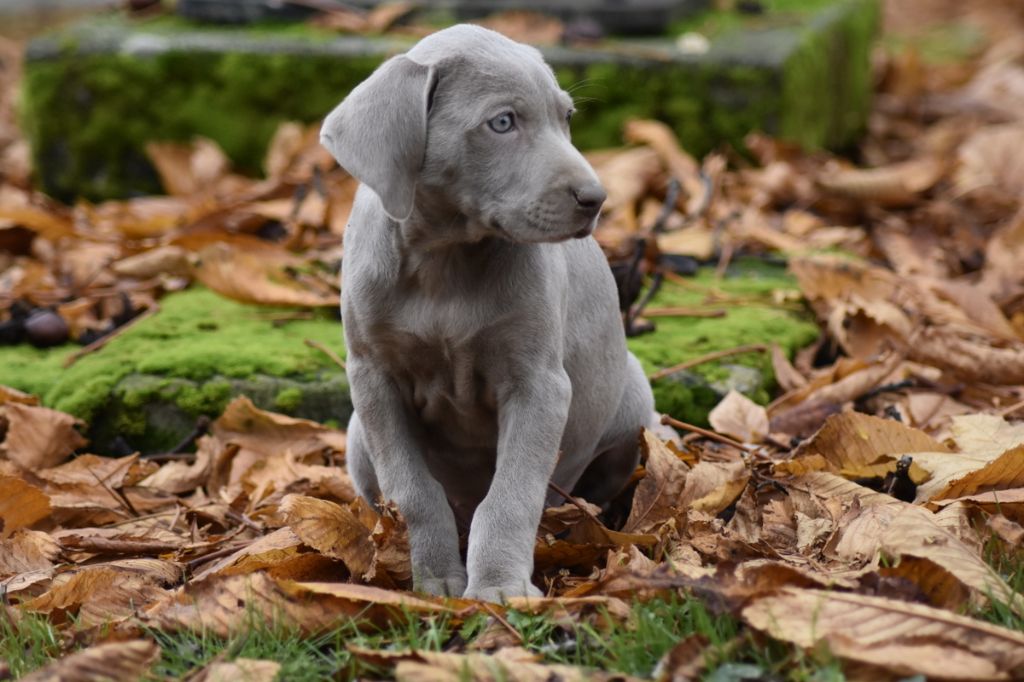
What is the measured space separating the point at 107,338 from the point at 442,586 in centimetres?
223

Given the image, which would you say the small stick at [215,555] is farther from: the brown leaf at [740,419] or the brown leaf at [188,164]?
the brown leaf at [188,164]

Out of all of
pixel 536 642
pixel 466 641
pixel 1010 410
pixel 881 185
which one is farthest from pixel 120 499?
pixel 881 185

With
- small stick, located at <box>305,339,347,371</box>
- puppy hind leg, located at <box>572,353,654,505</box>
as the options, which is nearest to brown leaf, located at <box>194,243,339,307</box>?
small stick, located at <box>305,339,347,371</box>

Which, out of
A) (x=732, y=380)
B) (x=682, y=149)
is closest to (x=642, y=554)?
(x=732, y=380)

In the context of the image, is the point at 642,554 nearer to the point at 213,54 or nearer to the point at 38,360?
the point at 38,360

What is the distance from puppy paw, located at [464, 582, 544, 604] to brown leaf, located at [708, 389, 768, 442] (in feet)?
4.06

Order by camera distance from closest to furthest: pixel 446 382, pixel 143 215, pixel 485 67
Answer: pixel 485 67 < pixel 446 382 < pixel 143 215

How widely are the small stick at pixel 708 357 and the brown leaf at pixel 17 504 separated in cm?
188

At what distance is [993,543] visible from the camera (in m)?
2.81

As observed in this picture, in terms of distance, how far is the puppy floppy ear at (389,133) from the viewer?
2803mm

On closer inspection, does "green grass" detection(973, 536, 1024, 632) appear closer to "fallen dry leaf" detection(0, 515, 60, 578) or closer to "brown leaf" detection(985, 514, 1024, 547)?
"brown leaf" detection(985, 514, 1024, 547)

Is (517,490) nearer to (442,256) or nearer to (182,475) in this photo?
(442,256)

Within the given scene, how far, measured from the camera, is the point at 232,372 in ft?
14.0

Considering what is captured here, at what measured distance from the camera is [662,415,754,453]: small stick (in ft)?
12.2
